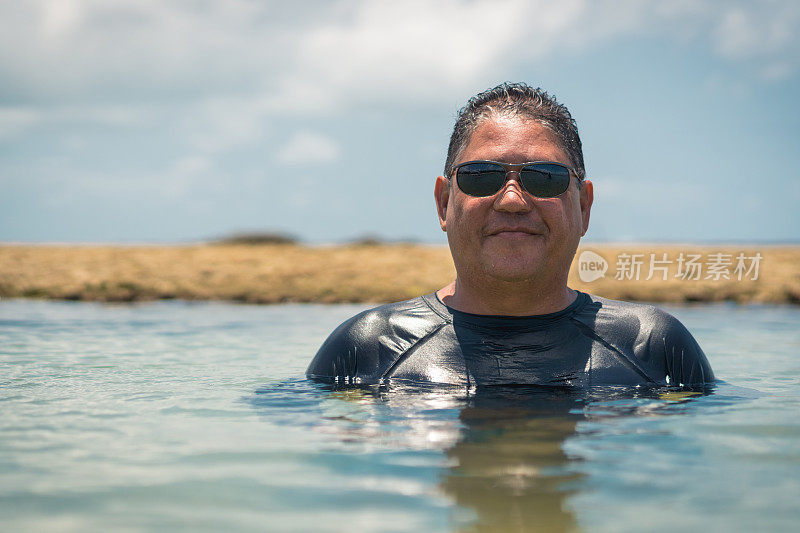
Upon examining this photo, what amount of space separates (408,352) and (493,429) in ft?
2.72

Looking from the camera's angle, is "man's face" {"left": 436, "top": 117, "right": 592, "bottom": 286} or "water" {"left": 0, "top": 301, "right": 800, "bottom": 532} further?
"man's face" {"left": 436, "top": 117, "right": 592, "bottom": 286}

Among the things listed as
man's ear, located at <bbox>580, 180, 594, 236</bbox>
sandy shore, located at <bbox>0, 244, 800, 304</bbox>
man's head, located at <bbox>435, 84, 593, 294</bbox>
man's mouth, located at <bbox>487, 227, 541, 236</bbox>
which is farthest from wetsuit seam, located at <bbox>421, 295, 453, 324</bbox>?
sandy shore, located at <bbox>0, 244, 800, 304</bbox>

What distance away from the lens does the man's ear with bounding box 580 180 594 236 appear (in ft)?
13.9

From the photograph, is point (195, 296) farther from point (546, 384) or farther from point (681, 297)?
point (546, 384)

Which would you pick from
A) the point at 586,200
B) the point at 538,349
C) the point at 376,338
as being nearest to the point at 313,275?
the point at 376,338

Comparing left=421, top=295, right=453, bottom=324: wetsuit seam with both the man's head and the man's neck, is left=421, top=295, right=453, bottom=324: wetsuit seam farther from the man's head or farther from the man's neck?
the man's head

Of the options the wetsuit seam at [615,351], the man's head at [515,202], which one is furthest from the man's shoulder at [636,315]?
the man's head at [515,202]

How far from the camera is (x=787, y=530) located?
94.0 inches

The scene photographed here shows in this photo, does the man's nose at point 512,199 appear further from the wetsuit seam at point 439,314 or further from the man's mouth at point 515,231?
the wetsuit seam at point 439,314

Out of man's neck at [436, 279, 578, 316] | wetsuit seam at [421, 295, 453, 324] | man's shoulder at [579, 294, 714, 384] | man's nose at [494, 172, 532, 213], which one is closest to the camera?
man's nose at [494, 172, 532, 213]

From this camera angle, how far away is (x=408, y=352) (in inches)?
167

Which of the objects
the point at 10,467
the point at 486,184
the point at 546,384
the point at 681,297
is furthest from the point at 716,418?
the point at 681,297

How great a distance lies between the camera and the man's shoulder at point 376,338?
430 centimetres

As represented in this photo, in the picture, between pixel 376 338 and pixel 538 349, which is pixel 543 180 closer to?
pixel 538 349
